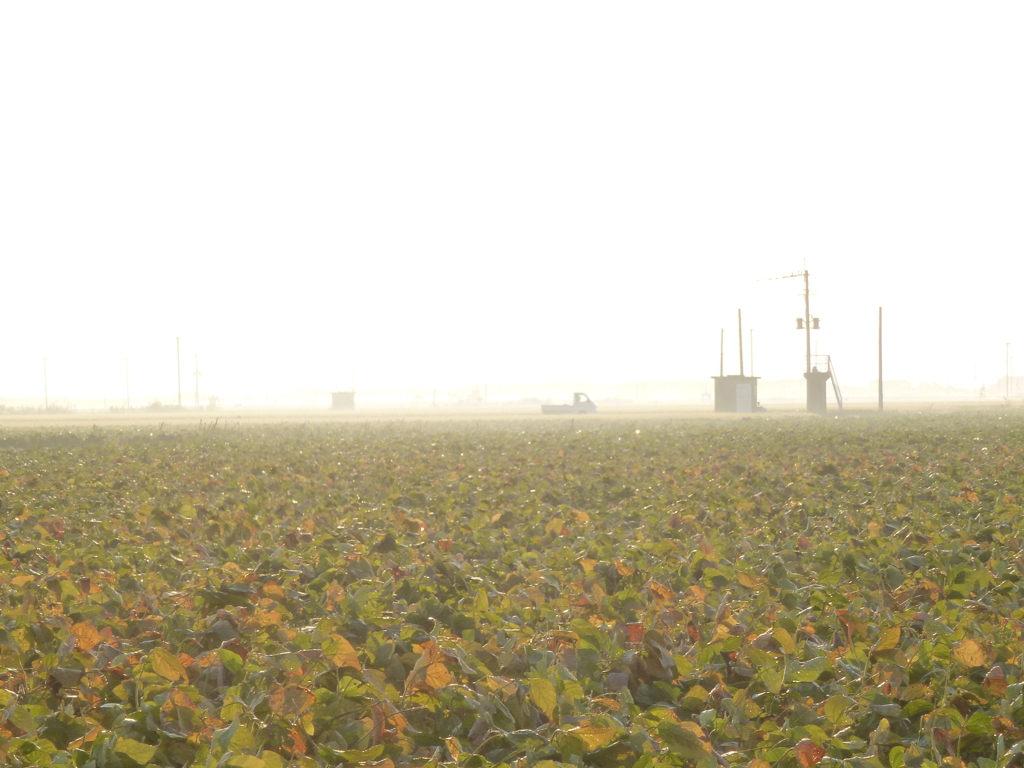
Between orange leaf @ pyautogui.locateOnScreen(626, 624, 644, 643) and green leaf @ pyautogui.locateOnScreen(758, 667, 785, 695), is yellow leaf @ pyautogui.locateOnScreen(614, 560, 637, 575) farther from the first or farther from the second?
green leaf @ pyautogui.locateOnScreen(758, 667, 785, 695)

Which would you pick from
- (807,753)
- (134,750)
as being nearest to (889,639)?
(807,753)

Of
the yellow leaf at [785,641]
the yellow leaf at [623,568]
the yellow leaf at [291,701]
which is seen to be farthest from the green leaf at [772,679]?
the yellow leaf at [623,568]

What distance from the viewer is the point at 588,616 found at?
4.31 meters

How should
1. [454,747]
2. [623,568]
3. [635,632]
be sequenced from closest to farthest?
[454,747]
[635,632]
[623,568]

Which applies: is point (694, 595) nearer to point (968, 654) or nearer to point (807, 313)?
point (968, 654)

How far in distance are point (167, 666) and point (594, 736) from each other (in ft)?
5.49

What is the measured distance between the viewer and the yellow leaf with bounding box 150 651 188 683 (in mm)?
3264

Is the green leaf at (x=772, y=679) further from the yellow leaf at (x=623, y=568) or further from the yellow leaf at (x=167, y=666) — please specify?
the yellow leaf at (x=167, y=666)

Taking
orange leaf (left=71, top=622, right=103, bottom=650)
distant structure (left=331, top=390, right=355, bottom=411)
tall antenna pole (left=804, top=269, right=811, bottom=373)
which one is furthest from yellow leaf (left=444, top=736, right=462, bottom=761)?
distant structure (left=331, top=390, right=355, bottom=411)

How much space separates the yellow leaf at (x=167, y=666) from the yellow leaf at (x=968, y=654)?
3.04 metres

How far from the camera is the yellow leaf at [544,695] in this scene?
9.62ft

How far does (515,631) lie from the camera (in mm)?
4051

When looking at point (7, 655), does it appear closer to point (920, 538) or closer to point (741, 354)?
point (920, 538)

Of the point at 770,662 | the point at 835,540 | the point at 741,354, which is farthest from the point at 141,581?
the point at 741,354
